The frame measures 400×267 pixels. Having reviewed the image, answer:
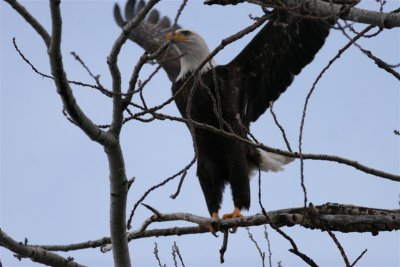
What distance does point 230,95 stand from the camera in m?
6.14

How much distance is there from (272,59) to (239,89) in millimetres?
414

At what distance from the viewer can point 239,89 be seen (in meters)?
6.53

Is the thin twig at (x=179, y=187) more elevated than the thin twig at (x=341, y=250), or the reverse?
the thin twig at (x=179, y=187)

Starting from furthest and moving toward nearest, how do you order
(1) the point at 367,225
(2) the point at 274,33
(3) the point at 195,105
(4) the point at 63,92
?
(2) the point at 274,33 < (3) the point at 195,105 < (1) the point at 367,225 < (4) the point at 63,92

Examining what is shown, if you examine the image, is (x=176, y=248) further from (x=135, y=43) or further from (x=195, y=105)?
(x=135, y=43)

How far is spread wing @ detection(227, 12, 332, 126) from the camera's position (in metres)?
6.44

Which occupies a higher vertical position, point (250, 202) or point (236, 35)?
point (250, 202)

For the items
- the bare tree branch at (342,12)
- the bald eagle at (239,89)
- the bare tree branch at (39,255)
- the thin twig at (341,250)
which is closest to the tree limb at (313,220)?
the thin twig at (341,250)

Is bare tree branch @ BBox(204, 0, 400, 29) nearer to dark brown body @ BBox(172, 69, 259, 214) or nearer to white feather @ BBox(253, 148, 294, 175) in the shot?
dark brown body @ BBox(172, 69, 259, 214)

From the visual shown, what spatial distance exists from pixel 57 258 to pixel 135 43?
5.30 metres

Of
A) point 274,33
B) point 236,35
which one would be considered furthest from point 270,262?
point 274,33

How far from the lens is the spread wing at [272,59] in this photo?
21.1ft

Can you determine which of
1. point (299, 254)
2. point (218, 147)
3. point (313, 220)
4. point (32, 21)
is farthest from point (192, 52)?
point (32, 21)

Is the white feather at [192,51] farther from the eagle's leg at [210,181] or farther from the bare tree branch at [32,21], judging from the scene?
the bare tree branch at [32,21]
